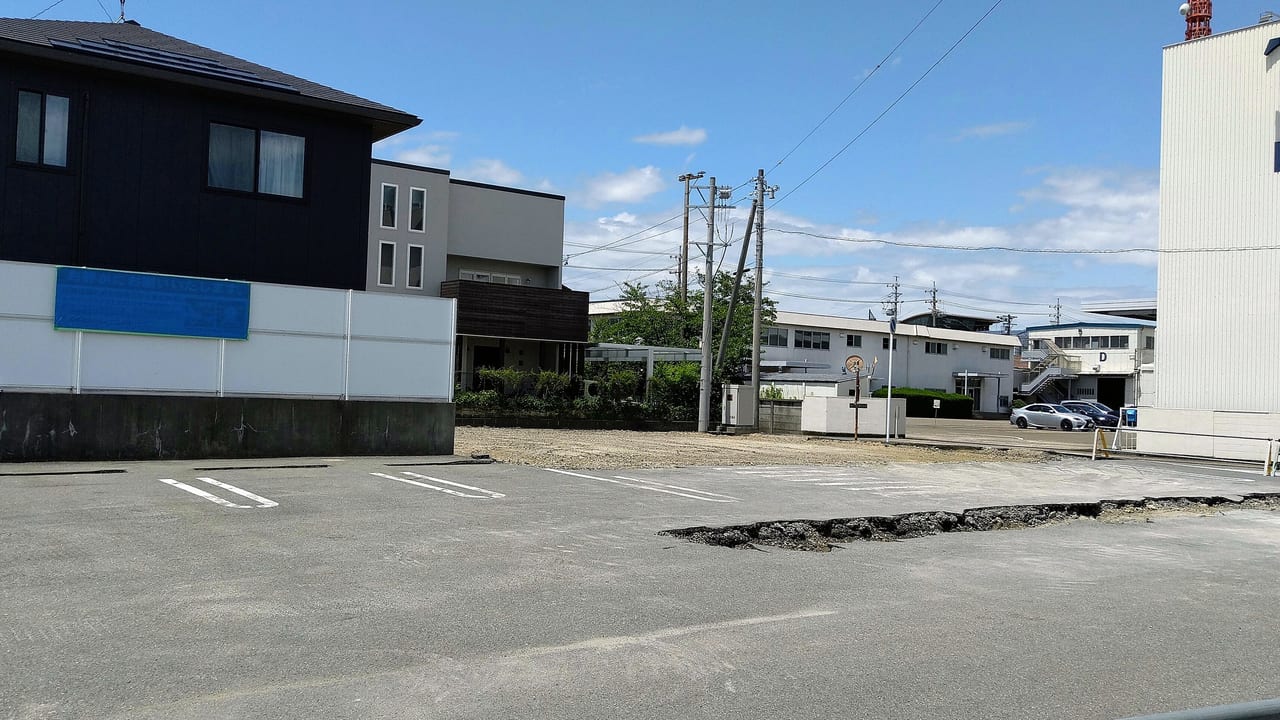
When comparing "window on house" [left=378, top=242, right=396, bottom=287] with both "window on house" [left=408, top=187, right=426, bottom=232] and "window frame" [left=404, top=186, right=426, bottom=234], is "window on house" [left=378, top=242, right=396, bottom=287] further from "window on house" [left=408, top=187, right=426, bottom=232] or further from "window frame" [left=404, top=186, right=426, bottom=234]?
"window on house" [left=408, top=187, right=426, bottom=232]

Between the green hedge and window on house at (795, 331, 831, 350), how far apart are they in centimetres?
505

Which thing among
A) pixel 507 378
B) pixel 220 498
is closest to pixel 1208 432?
pixel 507 378

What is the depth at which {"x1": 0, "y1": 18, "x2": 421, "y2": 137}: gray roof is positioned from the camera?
59.7ft

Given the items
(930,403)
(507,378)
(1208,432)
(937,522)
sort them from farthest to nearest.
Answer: (930,403), (507,378), (1208,432), (937,522)

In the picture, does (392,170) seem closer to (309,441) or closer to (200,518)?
(309,441)

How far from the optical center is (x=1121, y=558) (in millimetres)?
10500

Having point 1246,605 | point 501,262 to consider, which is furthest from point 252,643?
point 501,262

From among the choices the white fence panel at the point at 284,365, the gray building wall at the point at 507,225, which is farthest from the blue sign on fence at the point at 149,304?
the gray building wall at the point at 507,225

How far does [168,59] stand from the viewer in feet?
64.5

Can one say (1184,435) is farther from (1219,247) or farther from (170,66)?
(170,66)

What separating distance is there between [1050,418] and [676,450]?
121 ft

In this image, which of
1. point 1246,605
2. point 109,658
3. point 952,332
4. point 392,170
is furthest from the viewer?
point 952,332

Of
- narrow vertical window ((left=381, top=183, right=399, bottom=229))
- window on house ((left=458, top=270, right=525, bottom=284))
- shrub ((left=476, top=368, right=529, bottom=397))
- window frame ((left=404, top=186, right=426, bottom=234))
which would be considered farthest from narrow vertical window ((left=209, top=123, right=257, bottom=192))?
window on house ((left=458, top=270, right=525, bottom=284))

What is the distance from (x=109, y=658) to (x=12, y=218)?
15.7m
